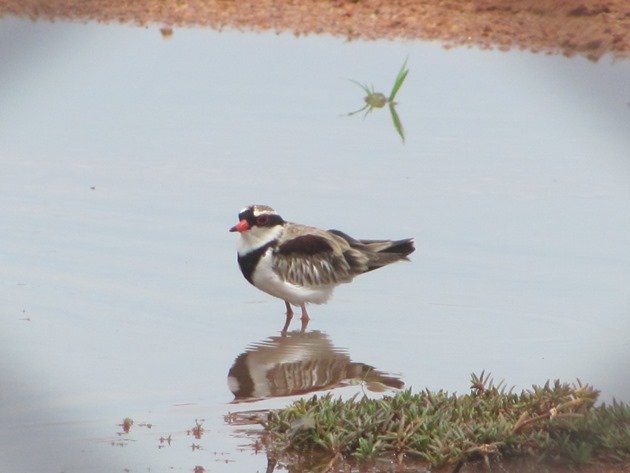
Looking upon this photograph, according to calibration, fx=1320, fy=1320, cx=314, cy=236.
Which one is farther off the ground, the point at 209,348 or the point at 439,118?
the point at 439,118

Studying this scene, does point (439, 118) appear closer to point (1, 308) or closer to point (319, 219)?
point (319, 219)

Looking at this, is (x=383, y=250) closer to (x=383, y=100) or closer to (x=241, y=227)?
(x=241, y=227)

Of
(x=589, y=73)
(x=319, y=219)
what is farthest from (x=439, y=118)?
(x=589, y=73)

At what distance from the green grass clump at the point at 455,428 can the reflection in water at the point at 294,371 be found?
111cm

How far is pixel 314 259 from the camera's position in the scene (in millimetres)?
7844

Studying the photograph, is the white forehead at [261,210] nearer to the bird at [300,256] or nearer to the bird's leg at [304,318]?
the bird at [300,256]

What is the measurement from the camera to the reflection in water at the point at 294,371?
235 inches

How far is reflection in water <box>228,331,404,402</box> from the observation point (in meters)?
5.97

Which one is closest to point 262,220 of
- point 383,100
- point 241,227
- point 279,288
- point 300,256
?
point 241,227

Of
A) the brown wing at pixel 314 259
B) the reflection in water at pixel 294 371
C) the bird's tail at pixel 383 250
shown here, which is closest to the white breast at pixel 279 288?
the brown wing at pixel 314 259

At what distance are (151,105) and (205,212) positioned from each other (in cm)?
142

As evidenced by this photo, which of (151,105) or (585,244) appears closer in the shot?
(585,244)

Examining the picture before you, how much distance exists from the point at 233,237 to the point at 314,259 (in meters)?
0.55

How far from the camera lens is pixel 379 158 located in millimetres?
9047
